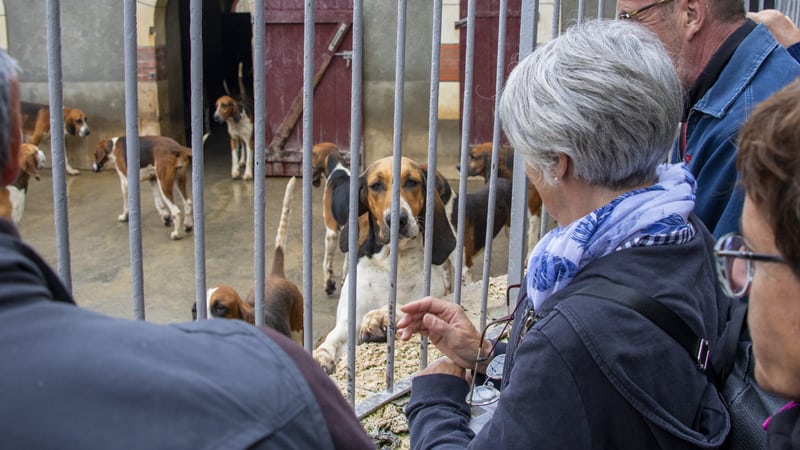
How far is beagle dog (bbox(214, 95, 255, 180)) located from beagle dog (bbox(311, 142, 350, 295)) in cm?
497

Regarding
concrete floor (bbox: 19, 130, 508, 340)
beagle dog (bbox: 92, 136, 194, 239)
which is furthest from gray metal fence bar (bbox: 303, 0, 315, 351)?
beagle dog (bbox: 92, 136, 194, 239)

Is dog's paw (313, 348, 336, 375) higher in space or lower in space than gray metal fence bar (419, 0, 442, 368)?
lower

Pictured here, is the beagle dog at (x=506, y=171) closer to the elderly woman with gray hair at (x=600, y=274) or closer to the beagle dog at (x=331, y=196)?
the beagle dog at (x=331, y=196)

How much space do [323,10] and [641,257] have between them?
11793mm

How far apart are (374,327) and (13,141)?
2905 millimetres

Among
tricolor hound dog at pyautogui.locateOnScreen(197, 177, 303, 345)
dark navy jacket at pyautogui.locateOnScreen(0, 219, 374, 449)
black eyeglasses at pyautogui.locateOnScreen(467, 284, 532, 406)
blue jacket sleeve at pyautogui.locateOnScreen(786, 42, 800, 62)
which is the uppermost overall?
blue jacket sleeve at pyautogui.locateOnScreen(786, 42, 800, 62)

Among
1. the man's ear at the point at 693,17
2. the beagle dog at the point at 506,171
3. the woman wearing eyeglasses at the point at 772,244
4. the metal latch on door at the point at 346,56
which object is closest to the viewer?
the woman wearing eyeglasses at the point at 772,244

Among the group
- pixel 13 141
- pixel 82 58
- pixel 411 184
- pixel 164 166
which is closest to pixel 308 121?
pixel 13 141

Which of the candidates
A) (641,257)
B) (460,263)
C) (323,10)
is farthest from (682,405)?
(323,10)

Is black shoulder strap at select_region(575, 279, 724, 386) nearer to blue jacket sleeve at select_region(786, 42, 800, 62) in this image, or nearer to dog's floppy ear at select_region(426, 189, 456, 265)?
blue jacket sleeve at select_region(786, 42, 800, 62)

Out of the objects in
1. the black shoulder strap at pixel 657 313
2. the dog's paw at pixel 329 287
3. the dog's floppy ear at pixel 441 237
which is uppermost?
the black shoulder strap at pixel 657 313

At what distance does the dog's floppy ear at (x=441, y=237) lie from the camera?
5.27 metres

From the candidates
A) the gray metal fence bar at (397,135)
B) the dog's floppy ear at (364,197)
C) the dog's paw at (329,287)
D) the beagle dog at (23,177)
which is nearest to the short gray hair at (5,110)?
the gray metal fence bar at (397,135)

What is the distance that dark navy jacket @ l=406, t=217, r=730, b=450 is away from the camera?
1.38m
